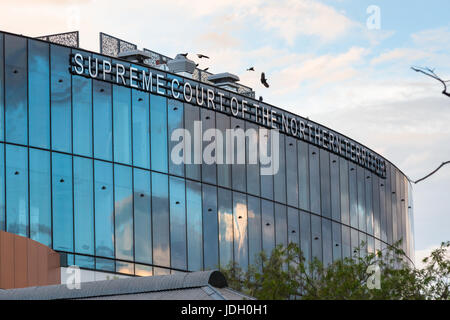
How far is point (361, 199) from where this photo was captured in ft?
203

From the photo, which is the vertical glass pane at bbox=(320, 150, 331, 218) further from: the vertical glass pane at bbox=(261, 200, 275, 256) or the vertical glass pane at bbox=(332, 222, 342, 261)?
the vertical glass pane at bbox=(261, 200, 275, 256)

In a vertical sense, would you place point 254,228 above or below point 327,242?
above

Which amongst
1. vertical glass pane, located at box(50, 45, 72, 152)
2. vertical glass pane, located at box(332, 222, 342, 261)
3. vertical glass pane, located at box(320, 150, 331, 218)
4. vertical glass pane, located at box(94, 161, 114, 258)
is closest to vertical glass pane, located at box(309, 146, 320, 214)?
vertical glass pane, located at box(320, 150, 331, 218)

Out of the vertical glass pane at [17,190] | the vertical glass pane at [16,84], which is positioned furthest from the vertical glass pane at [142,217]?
the vertical glass pane at [16,84]

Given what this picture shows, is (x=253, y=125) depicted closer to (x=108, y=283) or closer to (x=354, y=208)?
(x=354, y=208)

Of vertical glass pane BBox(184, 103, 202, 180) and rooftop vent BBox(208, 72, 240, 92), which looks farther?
rooftop vent BBox(208, 72, 240, 92)

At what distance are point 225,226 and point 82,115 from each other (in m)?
10.0

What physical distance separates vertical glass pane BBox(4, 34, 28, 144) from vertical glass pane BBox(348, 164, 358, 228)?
24.0 metres

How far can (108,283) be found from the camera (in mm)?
22500

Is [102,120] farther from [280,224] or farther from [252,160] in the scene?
[280,224]

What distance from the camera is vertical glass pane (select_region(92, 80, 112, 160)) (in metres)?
44.4

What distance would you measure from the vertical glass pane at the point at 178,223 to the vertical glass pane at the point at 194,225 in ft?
1.10

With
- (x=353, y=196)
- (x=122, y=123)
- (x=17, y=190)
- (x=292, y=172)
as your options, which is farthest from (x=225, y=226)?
(x=353, y=196)
